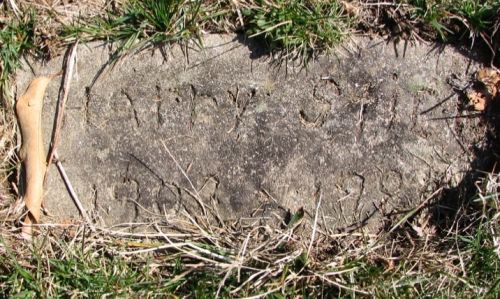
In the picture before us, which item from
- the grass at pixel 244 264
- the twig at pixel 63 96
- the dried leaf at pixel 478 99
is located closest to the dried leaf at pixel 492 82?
the dried leaf at pixel 478 99

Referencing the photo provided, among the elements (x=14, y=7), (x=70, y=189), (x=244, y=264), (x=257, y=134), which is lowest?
(x=244, y=264)

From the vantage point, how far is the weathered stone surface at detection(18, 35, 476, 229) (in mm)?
2713

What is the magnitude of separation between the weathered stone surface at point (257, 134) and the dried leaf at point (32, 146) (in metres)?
0.06

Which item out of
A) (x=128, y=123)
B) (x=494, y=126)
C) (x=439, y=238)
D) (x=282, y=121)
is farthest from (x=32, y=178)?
(x=494, y=126)

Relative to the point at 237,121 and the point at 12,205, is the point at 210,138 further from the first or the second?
the point at 12,205

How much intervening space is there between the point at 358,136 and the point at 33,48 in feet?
4.53

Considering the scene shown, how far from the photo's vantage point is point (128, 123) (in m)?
2.82

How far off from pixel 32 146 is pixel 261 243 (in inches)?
40.2

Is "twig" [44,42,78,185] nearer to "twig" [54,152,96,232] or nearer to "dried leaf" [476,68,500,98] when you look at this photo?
"twig" [54,152,96,232]

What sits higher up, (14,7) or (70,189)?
(14,7)

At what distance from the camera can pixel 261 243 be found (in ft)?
8.89

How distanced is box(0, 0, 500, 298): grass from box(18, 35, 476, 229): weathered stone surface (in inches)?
3.1

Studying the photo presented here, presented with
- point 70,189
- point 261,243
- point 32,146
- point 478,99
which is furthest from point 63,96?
Answer: point 478,99

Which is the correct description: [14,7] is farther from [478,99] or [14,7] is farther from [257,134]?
[478,99]
